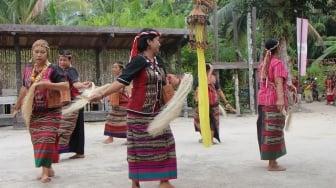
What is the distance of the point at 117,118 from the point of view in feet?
27.2

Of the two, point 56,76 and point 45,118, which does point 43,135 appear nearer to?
point 45,118

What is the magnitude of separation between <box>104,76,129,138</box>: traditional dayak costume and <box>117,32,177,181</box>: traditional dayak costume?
380 centimetres

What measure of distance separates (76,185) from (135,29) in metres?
9.18

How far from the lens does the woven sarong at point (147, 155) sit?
14.3 feet

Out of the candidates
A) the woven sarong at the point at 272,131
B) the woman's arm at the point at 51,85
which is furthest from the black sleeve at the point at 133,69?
the woven sarong at the point at 272,131

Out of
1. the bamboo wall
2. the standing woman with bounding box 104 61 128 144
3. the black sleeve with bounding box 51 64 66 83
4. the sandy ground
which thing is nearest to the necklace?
the black sleeve with bounding box 51 64 66 83

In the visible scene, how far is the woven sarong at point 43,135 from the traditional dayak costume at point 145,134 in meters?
1.08

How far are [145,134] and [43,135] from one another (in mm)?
1304

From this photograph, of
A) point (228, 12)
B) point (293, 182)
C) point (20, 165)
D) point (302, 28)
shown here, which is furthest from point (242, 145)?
point (228, 12)

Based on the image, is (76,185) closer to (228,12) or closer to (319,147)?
(319,147)

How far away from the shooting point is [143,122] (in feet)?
14.5

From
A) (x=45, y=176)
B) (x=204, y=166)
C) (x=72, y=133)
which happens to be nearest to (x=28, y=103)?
(x=45, y=176)

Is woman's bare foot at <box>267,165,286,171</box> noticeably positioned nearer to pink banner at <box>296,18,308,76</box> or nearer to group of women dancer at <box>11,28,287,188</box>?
group of women dancer at <box>11,28,287,188</box>

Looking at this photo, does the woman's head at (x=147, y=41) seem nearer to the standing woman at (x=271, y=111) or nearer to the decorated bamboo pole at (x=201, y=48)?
the decorated bamboo pole at (x=201, y=48)
